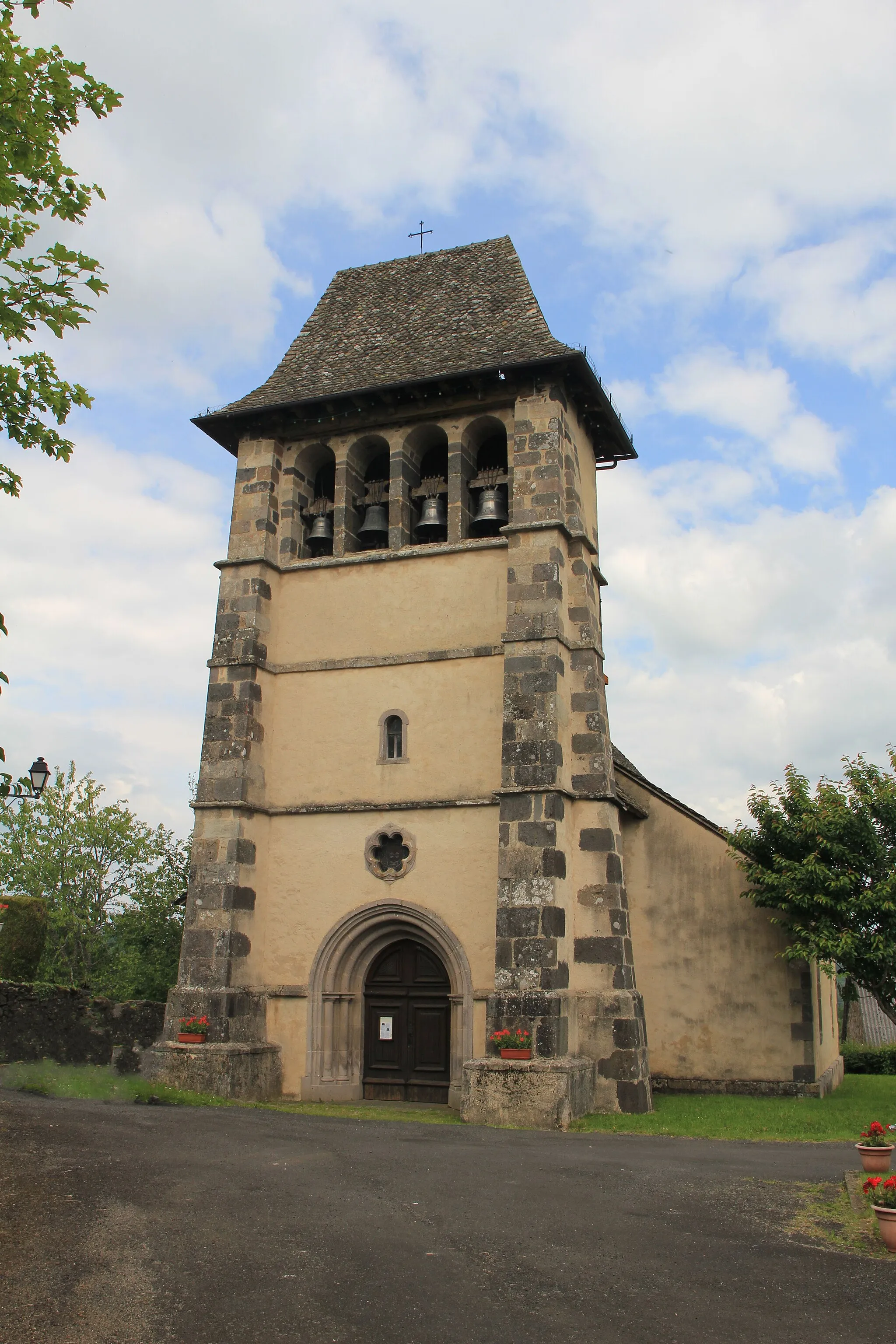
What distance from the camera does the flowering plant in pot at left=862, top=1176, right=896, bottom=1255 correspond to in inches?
249

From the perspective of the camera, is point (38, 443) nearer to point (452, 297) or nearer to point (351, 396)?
point (351, 396)

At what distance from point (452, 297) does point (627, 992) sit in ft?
38.8

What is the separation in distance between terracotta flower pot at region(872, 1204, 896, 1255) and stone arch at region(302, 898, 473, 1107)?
8061 mm

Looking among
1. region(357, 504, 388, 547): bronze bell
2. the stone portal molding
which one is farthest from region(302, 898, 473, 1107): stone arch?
region(357, 504, 388, 547): bronze bell

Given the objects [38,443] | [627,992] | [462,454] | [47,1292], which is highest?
[462,454]

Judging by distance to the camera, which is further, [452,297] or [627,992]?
[452,297]

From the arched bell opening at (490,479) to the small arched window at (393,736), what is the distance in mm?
3089

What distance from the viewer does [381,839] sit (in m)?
15.0

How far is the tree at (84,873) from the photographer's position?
27.5 metres

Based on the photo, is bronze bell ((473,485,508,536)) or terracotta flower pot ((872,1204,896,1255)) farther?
bronze bell ((473,485,508,536))

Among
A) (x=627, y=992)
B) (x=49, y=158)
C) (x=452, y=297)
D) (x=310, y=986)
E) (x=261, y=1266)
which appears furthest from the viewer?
(x=452, y=297)

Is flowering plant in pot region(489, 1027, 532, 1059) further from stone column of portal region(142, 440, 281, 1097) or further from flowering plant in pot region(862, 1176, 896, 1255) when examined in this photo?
flowering plant in pot region(862, 1176, 896, 1255)

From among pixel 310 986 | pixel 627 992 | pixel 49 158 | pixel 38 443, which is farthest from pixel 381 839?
pixel 49 158

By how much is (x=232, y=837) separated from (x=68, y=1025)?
134 inches
